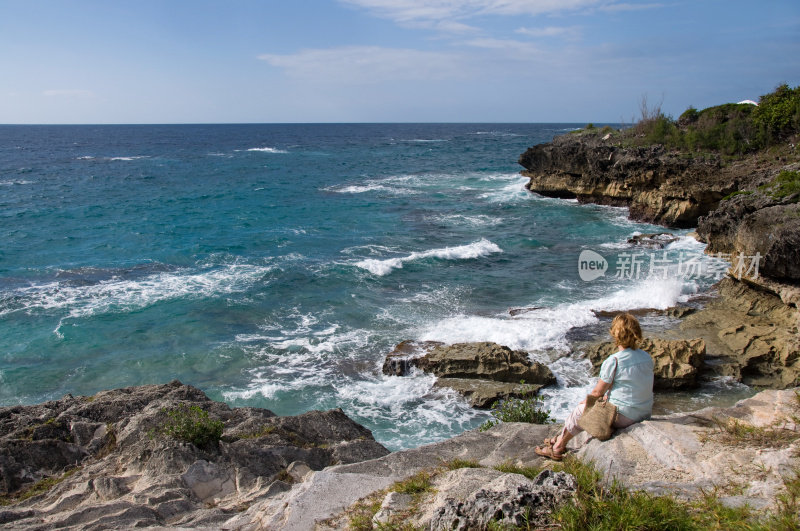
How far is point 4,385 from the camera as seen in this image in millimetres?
13680

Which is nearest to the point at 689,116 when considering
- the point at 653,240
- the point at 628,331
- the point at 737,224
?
the point at 653,240

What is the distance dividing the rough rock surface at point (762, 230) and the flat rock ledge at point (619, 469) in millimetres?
10292

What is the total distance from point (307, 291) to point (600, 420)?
51.7ft

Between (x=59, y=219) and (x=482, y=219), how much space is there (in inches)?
1064

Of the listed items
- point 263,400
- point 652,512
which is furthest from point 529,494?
point 263,400

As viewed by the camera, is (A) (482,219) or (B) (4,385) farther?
(A) (482,219)

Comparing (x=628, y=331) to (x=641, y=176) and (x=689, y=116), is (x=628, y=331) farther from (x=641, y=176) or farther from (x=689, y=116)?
(x=689, y=116)

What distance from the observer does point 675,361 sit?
12.6 m

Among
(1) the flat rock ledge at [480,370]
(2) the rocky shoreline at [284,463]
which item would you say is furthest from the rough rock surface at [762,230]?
(2) the rocky shoreline at [284,463]

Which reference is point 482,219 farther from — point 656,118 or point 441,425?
point 441,425

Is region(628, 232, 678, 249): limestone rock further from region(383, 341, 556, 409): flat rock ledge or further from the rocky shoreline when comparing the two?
the rocky shoreline

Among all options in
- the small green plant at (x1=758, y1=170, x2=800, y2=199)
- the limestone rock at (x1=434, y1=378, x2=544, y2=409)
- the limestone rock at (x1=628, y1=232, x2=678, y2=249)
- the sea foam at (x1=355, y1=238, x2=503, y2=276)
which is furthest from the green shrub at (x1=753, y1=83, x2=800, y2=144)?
the limestone rock at (x1=434, y1=378, x2=544, y2=409)

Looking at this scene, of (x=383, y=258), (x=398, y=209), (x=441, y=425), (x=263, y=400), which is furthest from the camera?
(x=398, y=209)

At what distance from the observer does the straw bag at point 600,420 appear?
5625 mm
